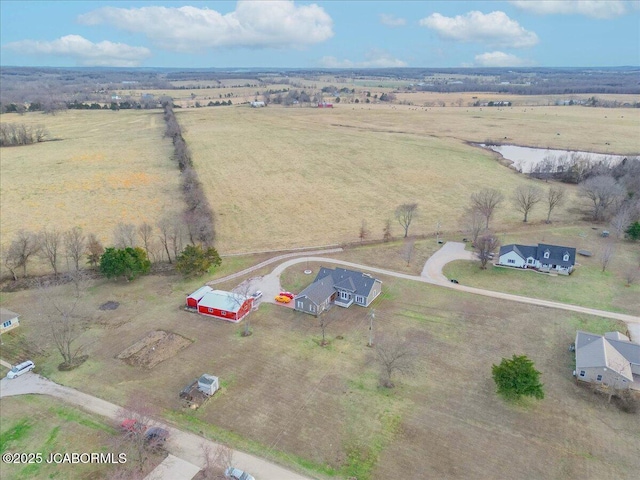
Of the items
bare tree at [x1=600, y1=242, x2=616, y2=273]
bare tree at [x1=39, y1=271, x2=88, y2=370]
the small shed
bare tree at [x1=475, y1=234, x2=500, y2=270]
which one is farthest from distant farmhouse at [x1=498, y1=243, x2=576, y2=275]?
bare tree at [x1=39, y1=271, x2=88, y2=370]

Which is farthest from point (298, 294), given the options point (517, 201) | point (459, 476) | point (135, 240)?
point (517, 201)

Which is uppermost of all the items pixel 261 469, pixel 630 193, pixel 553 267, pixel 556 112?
pixel 556 112

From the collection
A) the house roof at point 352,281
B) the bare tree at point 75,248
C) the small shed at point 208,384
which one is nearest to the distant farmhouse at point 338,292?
the house roof at point 352,281

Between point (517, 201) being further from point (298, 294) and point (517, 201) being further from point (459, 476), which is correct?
point (459, 476)

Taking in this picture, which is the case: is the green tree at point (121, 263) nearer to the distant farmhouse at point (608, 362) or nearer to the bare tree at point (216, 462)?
the bare tree at point (216, 462)

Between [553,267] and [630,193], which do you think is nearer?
[553,267]

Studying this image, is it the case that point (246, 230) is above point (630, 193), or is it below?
below
